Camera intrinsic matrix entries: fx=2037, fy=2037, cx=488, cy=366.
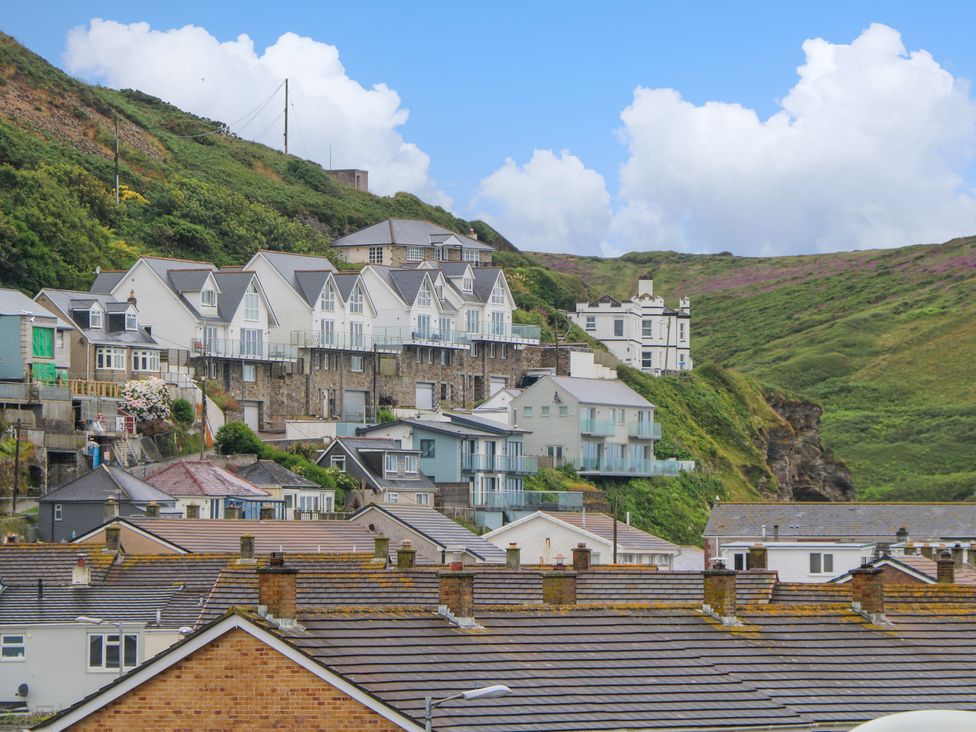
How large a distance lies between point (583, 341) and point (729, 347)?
76.9m

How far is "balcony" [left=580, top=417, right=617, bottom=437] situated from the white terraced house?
20.7 meters

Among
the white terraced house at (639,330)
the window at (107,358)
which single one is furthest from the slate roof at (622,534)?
the white terraced house at (639,330)

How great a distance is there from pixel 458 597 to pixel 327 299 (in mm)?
67399

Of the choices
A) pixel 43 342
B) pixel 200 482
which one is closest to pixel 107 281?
pixel 43 342

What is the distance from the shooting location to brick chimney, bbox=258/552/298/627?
27.7 meters

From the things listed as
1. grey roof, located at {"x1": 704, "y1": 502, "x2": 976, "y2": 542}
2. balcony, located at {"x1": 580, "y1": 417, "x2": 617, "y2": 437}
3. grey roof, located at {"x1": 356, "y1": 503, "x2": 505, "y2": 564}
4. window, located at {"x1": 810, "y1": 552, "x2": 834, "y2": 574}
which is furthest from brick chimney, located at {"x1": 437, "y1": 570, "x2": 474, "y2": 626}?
balcony, located at {"x1": 580, "y1": 417, "x2": 617, "y2": 437}

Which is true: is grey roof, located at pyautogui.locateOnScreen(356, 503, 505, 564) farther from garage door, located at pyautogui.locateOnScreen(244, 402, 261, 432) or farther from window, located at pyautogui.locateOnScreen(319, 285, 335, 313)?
window, located at pyautogui.locateOnScreen(319, 285, 335, 313)

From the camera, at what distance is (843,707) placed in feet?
99.9

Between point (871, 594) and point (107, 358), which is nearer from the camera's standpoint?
point (871, 594)

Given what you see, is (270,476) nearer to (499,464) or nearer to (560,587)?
(499,464)

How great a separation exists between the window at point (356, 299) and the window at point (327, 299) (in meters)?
1.55

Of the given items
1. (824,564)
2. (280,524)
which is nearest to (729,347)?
(824,564)

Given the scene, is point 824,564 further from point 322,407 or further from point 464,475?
point 322,407

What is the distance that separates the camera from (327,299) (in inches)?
3816
